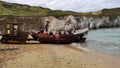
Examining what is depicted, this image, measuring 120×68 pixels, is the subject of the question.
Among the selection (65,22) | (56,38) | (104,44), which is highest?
(65,22)

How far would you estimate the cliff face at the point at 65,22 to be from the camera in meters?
81.2

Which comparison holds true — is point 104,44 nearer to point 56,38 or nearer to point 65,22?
point 56,38

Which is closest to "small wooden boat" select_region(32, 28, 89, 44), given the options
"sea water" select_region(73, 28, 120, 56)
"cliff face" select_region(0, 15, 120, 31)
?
"sea water" select_region(73, 28, 120, 56)

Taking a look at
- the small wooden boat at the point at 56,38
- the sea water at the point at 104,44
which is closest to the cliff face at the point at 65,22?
the sea water at the point at 104,44

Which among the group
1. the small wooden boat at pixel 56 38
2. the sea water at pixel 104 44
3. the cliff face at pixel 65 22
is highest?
the cliff face at pixel 65 22

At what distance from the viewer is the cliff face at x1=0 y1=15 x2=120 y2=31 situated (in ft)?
266

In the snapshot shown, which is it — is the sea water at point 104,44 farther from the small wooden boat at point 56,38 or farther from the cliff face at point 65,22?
the cliff face at point 65,22

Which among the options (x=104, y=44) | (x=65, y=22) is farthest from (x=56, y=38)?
(x=65, y=22)

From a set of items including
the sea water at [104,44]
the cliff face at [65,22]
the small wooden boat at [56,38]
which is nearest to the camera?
the sea water at [104,44]

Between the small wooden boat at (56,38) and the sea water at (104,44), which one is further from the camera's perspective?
the small wooden boat at (56,38)

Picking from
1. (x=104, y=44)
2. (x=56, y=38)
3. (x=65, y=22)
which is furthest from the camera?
(x=65, y=22)

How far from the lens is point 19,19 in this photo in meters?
81.9

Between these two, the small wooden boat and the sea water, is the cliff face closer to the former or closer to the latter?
the sea water

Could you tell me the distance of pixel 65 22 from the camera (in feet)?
300
